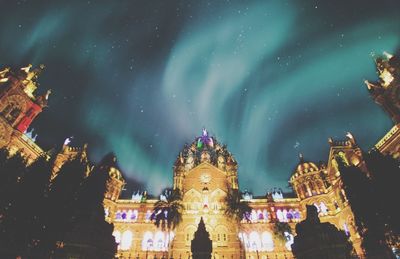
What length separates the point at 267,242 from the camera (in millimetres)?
45906

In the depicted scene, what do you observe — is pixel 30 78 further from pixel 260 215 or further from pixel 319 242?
pixel 260 215

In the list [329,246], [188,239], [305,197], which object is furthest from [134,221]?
[329,246]

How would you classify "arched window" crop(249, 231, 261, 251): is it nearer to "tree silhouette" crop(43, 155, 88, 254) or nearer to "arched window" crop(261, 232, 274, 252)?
"arched window" crop(261, 232, 274, 252)

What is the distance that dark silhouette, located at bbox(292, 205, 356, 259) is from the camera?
11047 millimetres

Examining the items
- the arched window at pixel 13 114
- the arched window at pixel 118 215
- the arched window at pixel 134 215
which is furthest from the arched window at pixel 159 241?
the arched window at pixel 13 114

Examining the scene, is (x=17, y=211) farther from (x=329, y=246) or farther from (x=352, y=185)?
(x=352, y=185)

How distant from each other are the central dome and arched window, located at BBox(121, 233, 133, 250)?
1757 cm

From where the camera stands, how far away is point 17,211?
18.7m

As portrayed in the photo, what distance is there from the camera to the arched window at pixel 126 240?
45.2 meters

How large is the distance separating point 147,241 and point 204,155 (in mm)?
23379

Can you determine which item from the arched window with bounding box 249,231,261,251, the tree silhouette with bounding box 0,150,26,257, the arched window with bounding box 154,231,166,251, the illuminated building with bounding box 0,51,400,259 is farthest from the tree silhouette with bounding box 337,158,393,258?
the arched window with bounding box 154,231,166,251

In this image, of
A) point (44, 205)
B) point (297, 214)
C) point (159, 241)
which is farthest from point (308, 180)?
point (44, 205)

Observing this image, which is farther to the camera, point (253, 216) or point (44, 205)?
point (253, 216)

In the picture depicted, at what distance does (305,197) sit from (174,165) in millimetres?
29757
